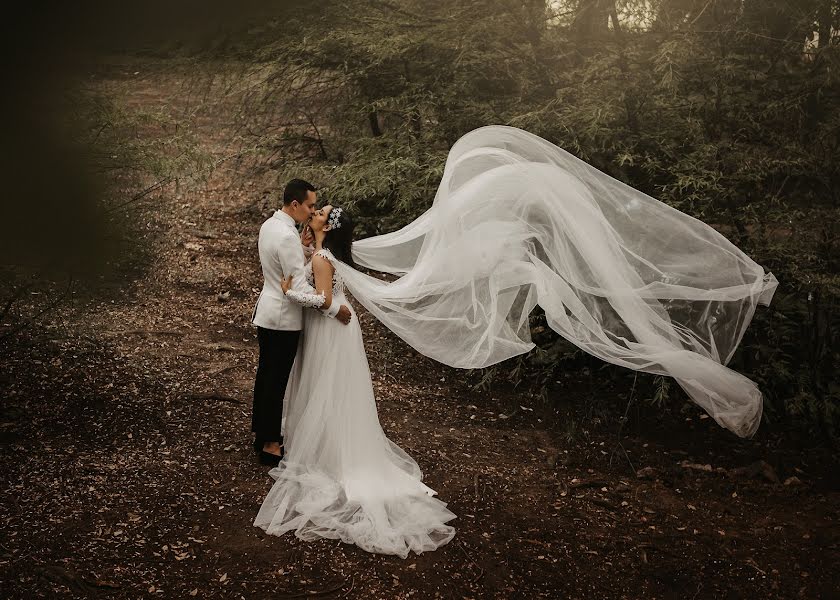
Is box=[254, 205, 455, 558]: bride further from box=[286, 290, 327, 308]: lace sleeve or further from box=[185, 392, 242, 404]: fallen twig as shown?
box=[185, 392, 242, 404]: fallen twig

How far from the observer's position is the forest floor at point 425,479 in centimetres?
378

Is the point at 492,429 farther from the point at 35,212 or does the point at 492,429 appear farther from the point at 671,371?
the point at 35,212

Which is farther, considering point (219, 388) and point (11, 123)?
point (219, 388)

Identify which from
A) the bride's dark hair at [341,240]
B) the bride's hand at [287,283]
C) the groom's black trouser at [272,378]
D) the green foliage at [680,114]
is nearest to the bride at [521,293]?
the bride's dark hair at [341,240]

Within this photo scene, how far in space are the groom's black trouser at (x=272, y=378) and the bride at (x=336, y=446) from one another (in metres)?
0.10

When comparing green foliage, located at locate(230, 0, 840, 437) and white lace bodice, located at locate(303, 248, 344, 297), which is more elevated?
green foliage, located at locate(230, 0, 840, 437)

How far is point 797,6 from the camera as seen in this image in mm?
5934

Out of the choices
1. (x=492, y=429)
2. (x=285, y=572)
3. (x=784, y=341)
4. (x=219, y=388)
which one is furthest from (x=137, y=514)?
(x=784, y=341)

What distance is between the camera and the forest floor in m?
3.78

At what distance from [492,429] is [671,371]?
1.79 meters

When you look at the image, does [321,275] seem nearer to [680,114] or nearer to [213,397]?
[213,397]

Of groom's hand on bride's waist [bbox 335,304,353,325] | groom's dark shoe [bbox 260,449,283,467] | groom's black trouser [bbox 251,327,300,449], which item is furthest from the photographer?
groom's dark shoe [bbox 260,449,283,467]

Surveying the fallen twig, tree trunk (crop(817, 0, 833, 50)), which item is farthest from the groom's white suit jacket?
tree trunk (crop(817, 0, 833, 50))

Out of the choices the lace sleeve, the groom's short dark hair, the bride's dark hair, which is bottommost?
the lace sleeve
